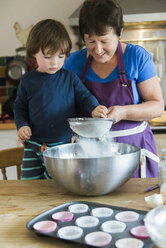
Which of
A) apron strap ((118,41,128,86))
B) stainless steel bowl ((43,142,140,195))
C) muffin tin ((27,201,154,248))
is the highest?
apron strap ((118,41,128,86))

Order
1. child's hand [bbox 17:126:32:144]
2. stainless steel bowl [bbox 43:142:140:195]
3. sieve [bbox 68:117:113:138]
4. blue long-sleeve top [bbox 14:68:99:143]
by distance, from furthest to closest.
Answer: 1. blue long-sleeve top [bbox 14:68:99:143]
2. child's hand [bbox 17:126:32:144]
3. sieve [bbox 68:117:113:138]
4. stainless steel bowl [bbox 43:142:140:195]

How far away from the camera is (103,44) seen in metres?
1.21

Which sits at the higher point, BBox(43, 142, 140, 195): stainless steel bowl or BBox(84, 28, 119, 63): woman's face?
BBox(84, 28, 119, 63): woman's face

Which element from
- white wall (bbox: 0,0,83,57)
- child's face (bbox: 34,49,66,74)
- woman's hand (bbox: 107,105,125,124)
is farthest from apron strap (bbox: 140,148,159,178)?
white wall (bbox: 0,0,83,57)

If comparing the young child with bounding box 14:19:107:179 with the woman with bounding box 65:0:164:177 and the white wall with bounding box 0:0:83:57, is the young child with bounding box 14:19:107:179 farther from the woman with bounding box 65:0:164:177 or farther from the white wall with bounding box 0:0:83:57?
the white wall with bounding box 0:0:83:57

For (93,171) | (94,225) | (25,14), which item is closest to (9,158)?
(93,171)

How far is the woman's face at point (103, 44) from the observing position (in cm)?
119

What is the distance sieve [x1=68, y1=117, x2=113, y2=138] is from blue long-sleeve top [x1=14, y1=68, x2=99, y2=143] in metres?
0.32

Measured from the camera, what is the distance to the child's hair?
129 centimetres

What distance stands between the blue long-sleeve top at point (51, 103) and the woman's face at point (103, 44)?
0.18 m

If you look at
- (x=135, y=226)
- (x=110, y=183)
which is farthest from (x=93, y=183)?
(x=135, y=226)

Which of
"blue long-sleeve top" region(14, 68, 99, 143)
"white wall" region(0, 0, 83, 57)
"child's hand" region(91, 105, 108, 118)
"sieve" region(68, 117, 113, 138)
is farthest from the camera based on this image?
"white wall" region(0, 0, 83, 57)

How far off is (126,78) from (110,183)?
57 centimetres

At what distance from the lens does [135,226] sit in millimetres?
689
